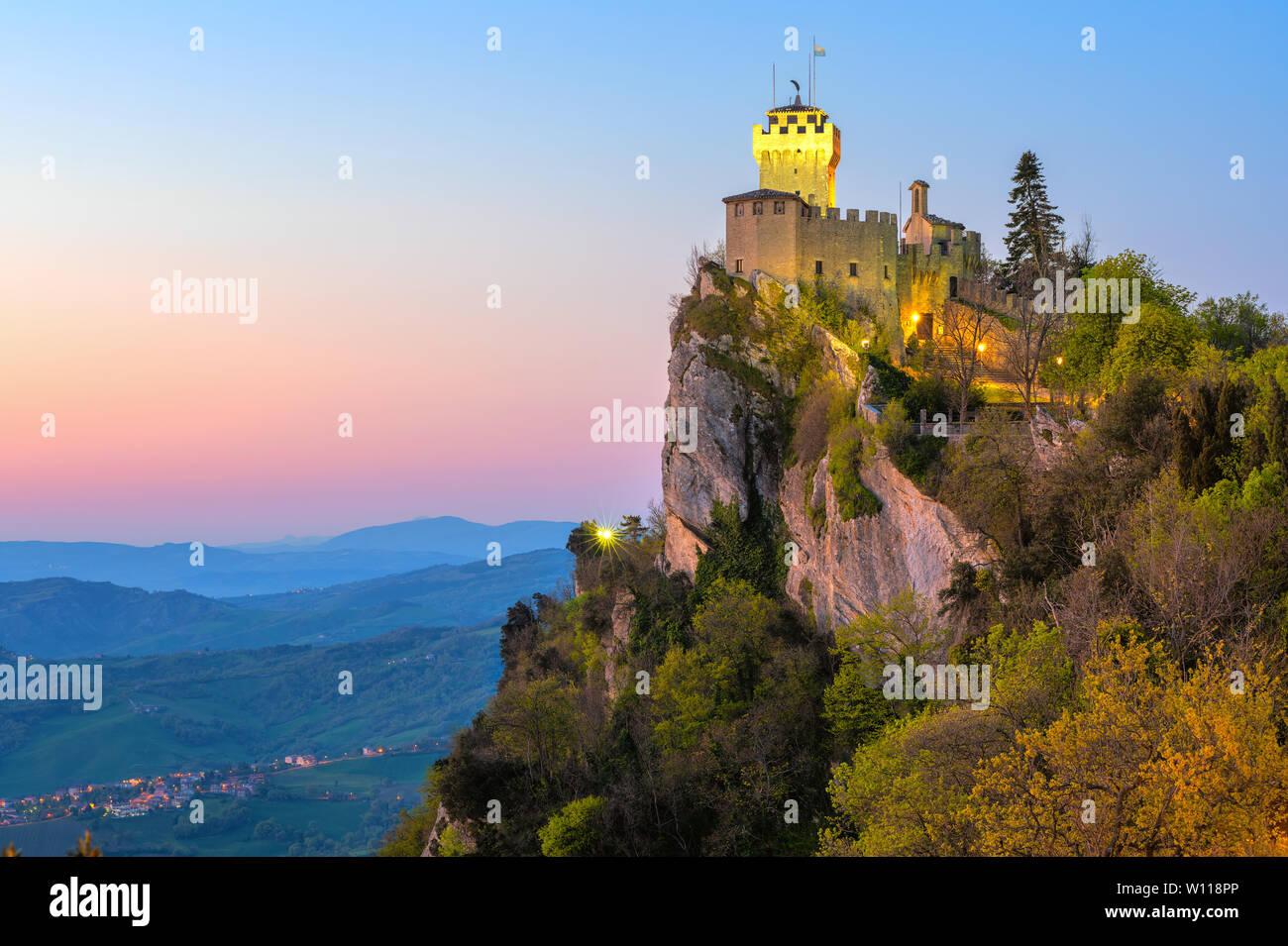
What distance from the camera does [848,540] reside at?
5150 cm

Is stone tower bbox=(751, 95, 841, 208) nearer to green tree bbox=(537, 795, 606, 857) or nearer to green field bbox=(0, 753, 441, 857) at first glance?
green tree bbox=(537, 795, 606, 857)

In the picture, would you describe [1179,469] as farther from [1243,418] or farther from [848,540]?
[848,540]

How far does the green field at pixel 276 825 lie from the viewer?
131125 millimetres

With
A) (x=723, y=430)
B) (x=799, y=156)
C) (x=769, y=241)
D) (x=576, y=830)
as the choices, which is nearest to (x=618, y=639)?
(x=723, y=430)

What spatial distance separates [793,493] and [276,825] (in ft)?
365

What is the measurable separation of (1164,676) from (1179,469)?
11755 millimetres

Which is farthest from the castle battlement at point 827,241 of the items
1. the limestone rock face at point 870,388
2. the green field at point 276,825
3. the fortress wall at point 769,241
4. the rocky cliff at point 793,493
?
the green field at point 276,825

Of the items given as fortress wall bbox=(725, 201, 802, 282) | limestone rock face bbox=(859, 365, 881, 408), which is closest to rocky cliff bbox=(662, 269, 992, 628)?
limestone rock face bbox=(859, 365, 881, 408)

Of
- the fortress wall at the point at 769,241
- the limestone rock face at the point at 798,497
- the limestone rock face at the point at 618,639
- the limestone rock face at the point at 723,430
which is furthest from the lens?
the limestone rock face at the point at 618,639

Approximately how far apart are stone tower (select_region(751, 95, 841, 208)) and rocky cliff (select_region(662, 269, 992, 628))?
9151 millimetres

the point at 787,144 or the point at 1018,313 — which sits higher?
the point at 787,144

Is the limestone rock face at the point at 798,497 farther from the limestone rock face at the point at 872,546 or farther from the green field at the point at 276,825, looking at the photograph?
the green field at the point at 276,825

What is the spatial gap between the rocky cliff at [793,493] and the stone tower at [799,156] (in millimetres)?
9151
